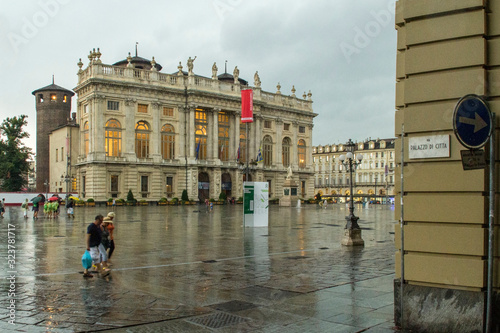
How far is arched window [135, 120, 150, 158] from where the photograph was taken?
214ft

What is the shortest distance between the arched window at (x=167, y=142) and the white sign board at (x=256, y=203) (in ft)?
146

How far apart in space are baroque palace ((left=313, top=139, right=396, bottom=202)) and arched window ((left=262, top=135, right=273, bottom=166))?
4608 centimetres

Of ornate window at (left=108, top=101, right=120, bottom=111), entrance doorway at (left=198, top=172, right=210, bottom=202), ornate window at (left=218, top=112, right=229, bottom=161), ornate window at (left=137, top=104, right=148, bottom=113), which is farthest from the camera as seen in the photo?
ornate window at (left=218, top=112, right=229, bottom=161)

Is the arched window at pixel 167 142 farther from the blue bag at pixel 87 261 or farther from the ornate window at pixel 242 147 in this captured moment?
the blue bag at pixel 87 261

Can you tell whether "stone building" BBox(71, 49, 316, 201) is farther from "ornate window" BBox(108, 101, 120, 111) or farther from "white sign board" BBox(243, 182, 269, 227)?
"white sign board" BBox(243, 182, 269, 227)

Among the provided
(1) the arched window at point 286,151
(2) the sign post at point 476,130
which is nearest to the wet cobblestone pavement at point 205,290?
(2) the sign post at point 476,130

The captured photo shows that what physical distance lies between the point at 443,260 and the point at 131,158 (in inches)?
2386

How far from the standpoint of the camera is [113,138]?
6291cm

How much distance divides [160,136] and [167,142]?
157 cm

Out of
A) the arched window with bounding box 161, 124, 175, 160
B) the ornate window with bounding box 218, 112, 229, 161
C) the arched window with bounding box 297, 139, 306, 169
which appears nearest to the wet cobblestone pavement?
the arched window with bounding box 161, 124, 175, 160

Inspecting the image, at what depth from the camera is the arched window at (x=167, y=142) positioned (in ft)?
223

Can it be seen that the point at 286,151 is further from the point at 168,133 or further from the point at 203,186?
the point at 168,133

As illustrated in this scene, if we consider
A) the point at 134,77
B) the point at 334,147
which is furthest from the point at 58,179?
the point at 334,147

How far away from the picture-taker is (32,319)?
7.24m
